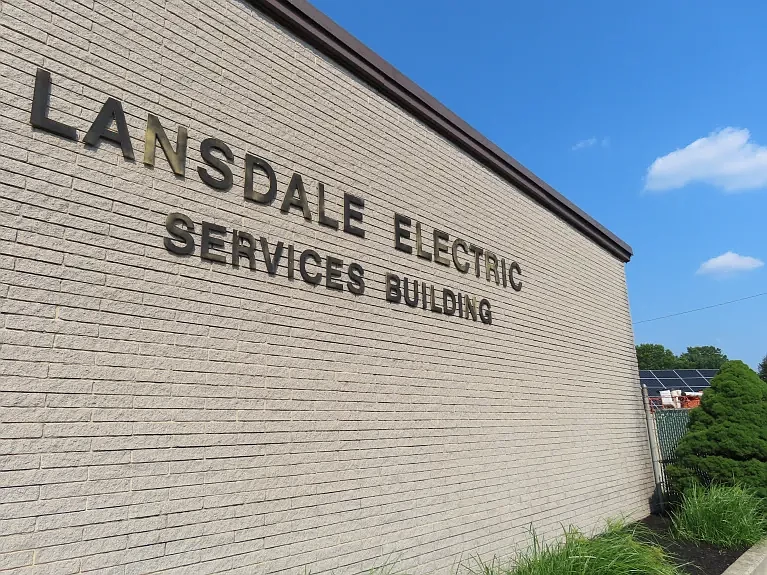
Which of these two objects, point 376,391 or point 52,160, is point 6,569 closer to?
point 52,160

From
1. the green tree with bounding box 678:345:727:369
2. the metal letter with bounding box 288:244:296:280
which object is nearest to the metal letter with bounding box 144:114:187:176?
the metal letter with bounding box 288:244:296:280

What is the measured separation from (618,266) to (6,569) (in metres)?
12.1

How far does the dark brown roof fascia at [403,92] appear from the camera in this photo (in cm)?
589

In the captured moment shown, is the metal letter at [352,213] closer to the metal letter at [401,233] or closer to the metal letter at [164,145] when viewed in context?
the metal letter at [401,233]

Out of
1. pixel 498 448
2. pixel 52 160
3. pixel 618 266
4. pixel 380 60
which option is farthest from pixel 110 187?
pixel 618 266

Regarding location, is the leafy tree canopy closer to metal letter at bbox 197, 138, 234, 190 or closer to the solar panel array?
the solar panel array

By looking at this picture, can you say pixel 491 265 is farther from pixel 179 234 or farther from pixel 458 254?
pixel 179 234

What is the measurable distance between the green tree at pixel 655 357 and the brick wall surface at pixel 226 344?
3861 inches

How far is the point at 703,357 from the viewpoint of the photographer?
376ft

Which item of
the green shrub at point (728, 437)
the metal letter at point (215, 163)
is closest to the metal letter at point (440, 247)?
the metal letter at point (215, 163)

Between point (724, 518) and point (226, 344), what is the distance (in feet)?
25.9

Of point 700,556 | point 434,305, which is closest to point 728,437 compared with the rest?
point 700,556

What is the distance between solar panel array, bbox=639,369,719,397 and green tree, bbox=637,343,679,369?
69171mm

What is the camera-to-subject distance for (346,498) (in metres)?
5.43
